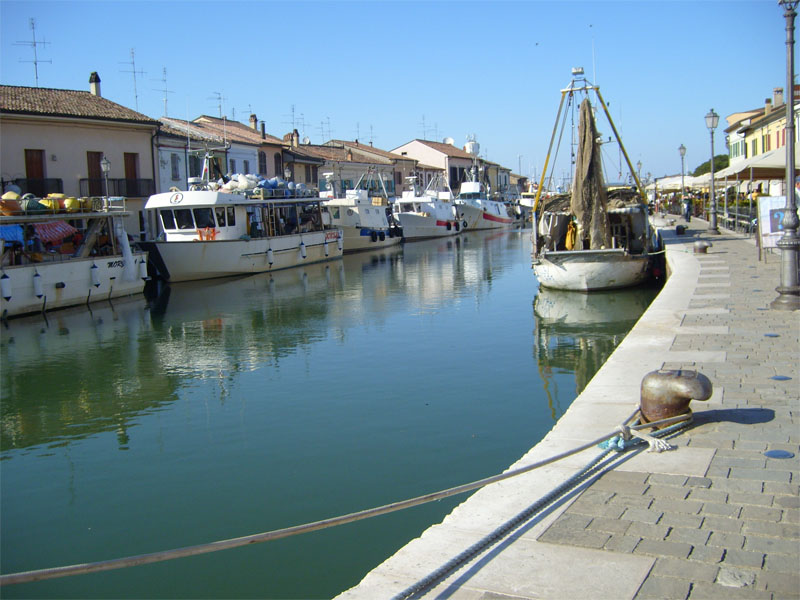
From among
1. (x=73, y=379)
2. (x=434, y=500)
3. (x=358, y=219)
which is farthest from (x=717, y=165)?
(x=434, y=500)

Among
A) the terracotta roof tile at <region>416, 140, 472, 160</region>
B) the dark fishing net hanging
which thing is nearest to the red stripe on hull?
the terracotta roof tile at <region>416, 140, 472, 160</region>

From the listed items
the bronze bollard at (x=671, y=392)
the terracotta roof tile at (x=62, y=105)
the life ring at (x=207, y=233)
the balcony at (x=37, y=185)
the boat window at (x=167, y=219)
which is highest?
the terracotta roof tile at (x=62, y=105)

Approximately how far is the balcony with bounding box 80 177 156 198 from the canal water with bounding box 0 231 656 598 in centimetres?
1278

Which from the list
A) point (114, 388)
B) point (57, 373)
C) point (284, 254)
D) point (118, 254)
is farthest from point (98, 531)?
point (284, 254)

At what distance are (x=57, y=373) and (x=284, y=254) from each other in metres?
18.6

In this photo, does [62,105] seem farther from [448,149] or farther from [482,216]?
[448,149]

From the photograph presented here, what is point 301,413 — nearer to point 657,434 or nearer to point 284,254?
point 657,434

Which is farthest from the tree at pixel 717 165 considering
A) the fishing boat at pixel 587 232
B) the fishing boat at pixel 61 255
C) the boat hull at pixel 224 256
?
the fishing boat at pixel 61 255

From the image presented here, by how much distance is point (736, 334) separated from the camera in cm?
1030

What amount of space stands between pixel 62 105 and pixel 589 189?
22208 mm

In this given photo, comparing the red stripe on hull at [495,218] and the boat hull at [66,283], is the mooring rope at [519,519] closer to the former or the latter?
the boat hull at [66,283]

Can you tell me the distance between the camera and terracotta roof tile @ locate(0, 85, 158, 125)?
29383 millimetres

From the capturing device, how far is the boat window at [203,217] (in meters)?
27.9

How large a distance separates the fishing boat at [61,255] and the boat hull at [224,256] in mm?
1908
